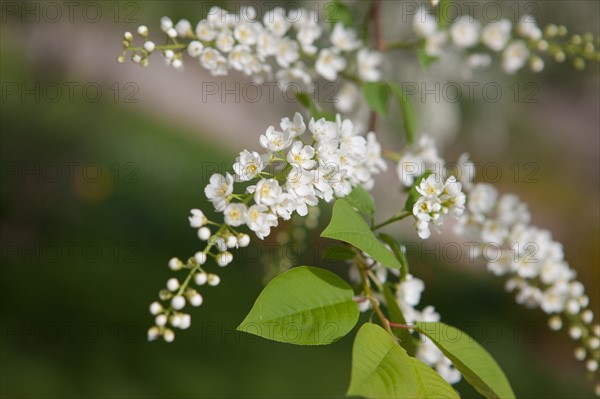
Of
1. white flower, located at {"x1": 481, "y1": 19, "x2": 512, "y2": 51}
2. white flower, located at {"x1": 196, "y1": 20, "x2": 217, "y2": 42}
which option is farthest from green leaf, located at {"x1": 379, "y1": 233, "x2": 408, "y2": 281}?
white flower, located at {"x1": 481, "y1": 19, "x2": 512, "y2": 51}

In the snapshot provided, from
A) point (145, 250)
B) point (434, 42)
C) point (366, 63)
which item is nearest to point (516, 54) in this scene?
point (434, 42)

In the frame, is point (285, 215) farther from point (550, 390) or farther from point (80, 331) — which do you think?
point (550, 390)

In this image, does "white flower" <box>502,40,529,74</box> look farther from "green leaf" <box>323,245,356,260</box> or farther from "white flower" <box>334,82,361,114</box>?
"green leaf" <box>323,245,356,260</box>

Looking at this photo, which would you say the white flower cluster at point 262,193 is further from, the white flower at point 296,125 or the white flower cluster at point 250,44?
the white flower cluster at point 250,44

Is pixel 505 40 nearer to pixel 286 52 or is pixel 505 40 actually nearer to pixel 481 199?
pixel 481 199

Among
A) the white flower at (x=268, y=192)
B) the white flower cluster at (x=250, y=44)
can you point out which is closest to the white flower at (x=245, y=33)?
the white flower cluster at (x=250, y=44)

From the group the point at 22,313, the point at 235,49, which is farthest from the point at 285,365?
the point at 235,49
